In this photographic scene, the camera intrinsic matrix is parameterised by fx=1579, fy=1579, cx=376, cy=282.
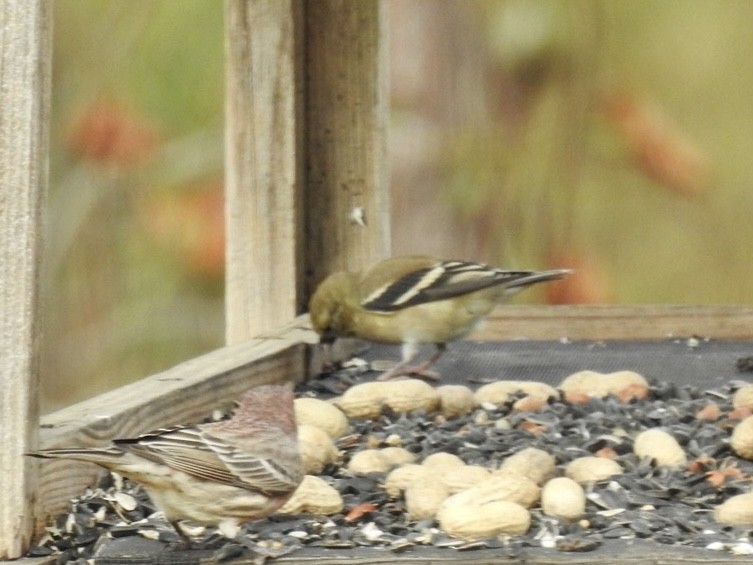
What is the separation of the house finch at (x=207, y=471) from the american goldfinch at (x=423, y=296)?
5.44ft

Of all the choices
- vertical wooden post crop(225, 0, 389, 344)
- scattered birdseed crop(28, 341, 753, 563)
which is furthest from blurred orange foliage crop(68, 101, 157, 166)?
scattered birdseed crop(28, 341, 753, 563)

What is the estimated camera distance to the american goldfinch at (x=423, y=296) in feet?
15.7

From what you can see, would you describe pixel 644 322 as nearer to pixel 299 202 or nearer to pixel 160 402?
pixel 299 202

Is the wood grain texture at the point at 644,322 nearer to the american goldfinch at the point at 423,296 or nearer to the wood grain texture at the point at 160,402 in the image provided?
the american goldfinch at the point at 423,296

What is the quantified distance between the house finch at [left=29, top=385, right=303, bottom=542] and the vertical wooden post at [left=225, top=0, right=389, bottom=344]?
1.56 m

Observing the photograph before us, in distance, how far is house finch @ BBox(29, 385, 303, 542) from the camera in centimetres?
286

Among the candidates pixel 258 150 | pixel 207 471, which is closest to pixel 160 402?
pixel 207 471

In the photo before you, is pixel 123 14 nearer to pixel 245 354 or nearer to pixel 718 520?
pixel 245 354

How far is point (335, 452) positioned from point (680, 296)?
9.12 ft

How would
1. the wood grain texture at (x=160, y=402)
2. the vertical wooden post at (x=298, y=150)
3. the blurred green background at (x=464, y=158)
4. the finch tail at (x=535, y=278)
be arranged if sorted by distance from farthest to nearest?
the blurred green background at (x=464, y=158)
the finch tail at (x=535, y=278)
the vertical wooden post at (x=298, y=150)
the wood grain texture at (x=160, y=402)

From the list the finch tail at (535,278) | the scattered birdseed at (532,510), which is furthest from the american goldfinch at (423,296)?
the scattered birdseed at (532,510)

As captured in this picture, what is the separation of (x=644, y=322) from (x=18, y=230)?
2498mm

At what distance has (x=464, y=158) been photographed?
5.88 m

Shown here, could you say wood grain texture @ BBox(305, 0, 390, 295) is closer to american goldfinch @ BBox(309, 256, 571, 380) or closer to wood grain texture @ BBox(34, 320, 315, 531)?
american goldfinch @ BBox(309, 256, 571, 380)
